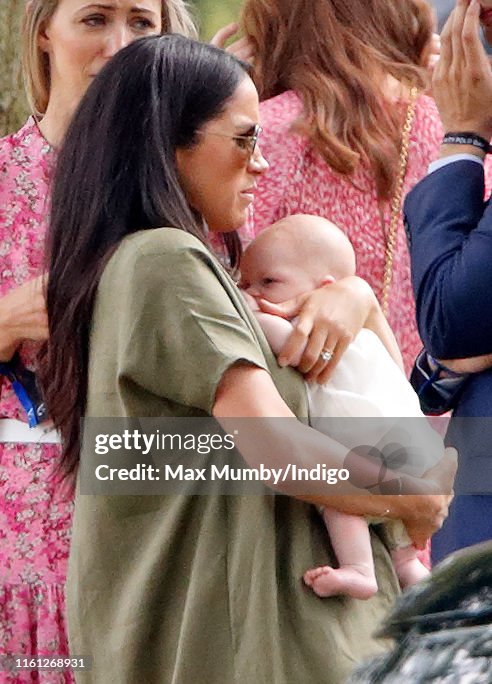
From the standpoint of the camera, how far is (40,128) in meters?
2.66

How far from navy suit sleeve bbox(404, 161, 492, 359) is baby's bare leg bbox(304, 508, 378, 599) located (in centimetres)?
28

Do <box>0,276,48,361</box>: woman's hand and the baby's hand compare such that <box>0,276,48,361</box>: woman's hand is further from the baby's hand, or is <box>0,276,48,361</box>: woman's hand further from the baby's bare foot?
the baby's bare foot

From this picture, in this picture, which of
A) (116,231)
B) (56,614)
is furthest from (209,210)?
(56,614)

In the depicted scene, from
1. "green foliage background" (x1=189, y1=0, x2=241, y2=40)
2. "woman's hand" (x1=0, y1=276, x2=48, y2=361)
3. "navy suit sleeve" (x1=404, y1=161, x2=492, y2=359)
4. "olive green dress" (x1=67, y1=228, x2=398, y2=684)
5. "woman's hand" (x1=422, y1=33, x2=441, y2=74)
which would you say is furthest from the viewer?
"green foliage background" (x1=189, y1=0, x2=241, y2=40)

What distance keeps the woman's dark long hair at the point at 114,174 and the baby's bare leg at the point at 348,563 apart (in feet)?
1.20

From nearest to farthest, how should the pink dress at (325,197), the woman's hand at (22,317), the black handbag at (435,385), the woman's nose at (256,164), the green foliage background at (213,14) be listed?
1. the woman's nose at (256,164)
2. the black handbag at (435,385)
3. the woman's hand at (22,317)
4. the pink dress at (325,197)
5. the green foliage background at (213,14)

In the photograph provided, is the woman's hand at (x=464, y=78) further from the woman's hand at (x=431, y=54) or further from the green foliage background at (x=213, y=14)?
the green foliage background at (x=213, y=14)

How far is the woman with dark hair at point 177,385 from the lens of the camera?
1862mm

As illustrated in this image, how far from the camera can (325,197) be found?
2562 millimetres

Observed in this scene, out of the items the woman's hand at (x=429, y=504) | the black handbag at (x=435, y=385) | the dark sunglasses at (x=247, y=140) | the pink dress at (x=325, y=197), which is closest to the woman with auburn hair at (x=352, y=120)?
the pink dress at (x=325, y=197)

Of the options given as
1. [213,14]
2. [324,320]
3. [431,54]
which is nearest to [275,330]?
[324,320]

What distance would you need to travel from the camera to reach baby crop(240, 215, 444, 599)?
75.4 inches

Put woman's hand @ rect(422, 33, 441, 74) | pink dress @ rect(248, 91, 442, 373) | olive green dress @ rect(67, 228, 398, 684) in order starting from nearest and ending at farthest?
olive green dress @ rect(67, 228, 398, 684)
pink dress @ rect(248, 91, 442, 373)
woman's hand @ rect(422, 33, 441, 74)
